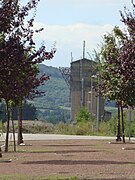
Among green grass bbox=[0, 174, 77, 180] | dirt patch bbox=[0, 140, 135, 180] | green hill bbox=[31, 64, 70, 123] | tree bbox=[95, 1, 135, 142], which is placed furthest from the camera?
green hill bbox=[31, 64, 70, 123]

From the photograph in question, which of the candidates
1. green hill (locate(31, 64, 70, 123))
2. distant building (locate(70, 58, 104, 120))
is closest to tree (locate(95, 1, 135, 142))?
distant building (locate(70, 58, 104, 120))

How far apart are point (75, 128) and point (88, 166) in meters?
45.3

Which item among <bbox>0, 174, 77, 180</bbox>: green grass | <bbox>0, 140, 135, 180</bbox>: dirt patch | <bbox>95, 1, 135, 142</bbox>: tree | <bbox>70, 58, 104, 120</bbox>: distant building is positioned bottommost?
<bbox>0, 174, 77, 180</bbox>: green grass

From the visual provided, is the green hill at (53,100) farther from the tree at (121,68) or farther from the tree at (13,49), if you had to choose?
the tree at (13,49)

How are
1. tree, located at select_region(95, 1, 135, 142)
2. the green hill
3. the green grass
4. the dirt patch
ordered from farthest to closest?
the green hill < tree, located at select_region(95, 1, 135, 142) < the dirt patch < the green grass

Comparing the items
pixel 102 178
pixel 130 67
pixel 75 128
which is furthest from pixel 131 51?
pixel 75 128

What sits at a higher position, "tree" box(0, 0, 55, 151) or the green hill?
the green hill

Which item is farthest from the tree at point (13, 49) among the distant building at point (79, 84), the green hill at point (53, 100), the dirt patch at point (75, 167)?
the green hill at point (53, 100)

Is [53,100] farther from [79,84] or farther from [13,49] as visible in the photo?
[13,49]

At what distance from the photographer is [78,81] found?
97.6 metres

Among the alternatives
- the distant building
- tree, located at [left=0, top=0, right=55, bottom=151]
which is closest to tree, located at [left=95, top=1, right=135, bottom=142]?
tree, located at [left=0, top=0, right=55, bottom=151]

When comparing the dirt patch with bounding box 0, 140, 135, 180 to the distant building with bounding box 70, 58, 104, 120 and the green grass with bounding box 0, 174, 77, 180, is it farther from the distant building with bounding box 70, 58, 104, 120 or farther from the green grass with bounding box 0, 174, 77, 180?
the distant building with bounding box 70, 58, 104, 120

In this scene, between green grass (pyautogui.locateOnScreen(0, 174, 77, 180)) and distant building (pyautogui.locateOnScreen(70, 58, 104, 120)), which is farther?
distant building (pyautogui.locateOnScreen(70, 58, 104, 120))

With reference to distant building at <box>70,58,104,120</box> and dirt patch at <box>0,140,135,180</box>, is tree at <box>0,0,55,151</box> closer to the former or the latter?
dirt patch at <box>0,140,135,180</box>
